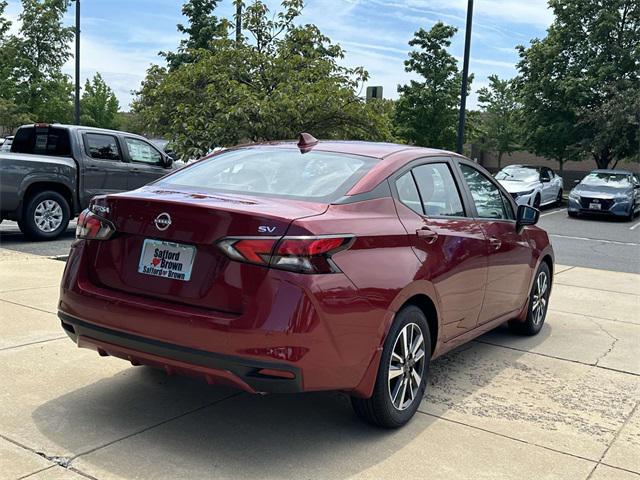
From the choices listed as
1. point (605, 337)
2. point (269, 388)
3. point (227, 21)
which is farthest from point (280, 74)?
point (269, 388)

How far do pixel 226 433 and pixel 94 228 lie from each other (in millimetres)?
1333

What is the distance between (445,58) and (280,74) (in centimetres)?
1968

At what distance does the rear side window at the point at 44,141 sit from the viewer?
10.9m

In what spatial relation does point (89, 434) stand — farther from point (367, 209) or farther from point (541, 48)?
point (541, 48)

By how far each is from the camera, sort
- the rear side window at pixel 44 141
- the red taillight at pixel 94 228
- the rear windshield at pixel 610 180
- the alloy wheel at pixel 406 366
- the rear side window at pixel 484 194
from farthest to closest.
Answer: the rear windshield at pixel 610 180 → the rear side window at pixel 44 141 → the rear side window at pixel 484 194 → the alloy wheel at pixel 406 366 → the red taillight at pixel 94 228

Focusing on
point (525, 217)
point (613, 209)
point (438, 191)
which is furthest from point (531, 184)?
point (438, 191)

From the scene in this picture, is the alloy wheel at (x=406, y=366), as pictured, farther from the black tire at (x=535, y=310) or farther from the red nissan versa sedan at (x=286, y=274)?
the black tire at (x=535, y=310)

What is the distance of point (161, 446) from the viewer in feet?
11.2

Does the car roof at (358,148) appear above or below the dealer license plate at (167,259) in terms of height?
above

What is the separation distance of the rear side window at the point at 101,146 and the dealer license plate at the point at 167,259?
826 cm

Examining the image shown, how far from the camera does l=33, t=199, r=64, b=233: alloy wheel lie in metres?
10.3

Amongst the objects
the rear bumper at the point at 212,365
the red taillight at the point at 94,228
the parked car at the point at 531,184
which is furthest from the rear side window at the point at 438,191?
the parked car at the point at 531,184

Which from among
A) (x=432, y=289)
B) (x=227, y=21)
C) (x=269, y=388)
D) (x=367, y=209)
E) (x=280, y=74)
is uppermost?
(x=227, y=21)

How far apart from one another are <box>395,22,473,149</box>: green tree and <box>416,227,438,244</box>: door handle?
2599 cm
